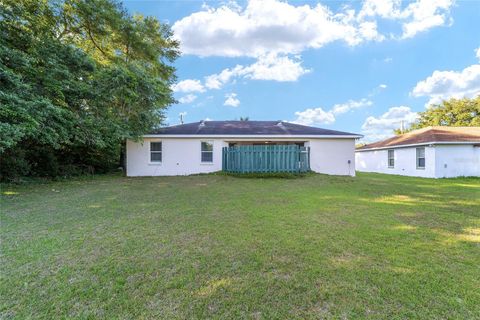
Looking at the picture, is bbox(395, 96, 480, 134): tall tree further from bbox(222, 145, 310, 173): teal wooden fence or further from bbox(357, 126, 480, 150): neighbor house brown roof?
bbox(222, 145, 310, 173): teal wooden fence

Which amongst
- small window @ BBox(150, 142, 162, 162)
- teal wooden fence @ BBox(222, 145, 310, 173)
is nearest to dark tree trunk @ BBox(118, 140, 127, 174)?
small window @ BBox(150, 142, 162, 162)

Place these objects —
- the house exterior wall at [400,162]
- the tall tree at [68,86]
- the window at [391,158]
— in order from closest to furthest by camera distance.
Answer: the tall tree at [68,86]
the house exterior wall at [400,162]
the window at [391,158]

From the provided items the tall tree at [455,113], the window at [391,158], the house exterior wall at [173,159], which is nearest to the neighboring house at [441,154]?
the window at [391,158]

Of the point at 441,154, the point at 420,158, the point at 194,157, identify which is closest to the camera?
the point at 194,157

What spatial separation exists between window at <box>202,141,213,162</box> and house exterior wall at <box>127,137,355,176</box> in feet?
0.65

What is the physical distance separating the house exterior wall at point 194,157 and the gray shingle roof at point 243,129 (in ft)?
1.42

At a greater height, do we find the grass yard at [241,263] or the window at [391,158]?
the window at [391,158]

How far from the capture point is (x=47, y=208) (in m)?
5.43

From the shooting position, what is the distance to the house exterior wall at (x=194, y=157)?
42.8ft

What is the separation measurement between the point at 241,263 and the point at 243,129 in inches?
462

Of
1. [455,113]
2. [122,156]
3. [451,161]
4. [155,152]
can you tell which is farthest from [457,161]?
[122,156]

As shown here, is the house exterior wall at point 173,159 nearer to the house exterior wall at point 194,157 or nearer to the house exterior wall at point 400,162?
the house exterior wall at point 194,157

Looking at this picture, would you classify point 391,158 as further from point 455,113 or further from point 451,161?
point 455,113

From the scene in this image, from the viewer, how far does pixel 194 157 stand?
13.1m
